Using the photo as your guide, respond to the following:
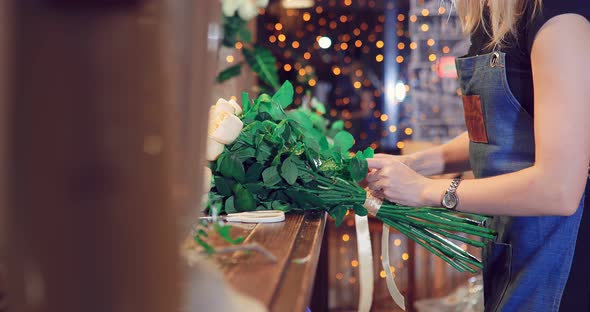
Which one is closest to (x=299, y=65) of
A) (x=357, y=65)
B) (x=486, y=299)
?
(x=357, y=65)

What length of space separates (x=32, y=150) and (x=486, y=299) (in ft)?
4.82

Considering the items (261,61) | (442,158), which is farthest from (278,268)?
(261,61)

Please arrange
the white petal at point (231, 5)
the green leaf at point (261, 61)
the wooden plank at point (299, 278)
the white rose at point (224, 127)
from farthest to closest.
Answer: the green leaf at point (261, 61) < the white petal at point (231, 5) < the white rose at point (224, 127) < the wooden plank at point (299, 278)

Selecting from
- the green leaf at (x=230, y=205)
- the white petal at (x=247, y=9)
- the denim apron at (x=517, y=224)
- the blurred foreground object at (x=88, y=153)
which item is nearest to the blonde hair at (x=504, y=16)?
the denim apron at (x=517, y=224)

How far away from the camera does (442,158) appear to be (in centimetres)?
188

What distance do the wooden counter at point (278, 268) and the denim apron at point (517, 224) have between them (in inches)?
19.9

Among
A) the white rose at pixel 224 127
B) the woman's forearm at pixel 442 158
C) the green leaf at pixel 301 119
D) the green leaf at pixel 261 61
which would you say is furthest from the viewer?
the green leaf at pixel 261 61

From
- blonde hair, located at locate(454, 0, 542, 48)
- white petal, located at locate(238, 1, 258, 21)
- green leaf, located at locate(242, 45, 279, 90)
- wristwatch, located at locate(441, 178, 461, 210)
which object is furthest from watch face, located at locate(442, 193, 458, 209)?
green leaf, located at locate(242, 45, 279, 90)

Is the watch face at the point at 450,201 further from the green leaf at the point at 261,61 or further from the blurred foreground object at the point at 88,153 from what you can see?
the green leaf at the point at 261,61

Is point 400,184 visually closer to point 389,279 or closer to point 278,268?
point 389,279

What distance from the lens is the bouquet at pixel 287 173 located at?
1442 millimetres

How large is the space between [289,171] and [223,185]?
136 millimetres

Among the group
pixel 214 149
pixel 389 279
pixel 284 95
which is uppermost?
pixel 284 95

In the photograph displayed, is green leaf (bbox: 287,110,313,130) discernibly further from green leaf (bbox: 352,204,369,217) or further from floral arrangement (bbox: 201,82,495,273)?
green leaf (bbox: 352,204,369,217)
